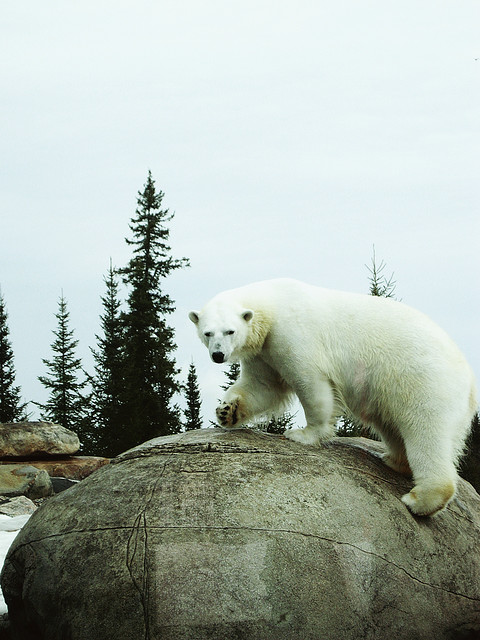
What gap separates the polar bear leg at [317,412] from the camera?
663 centimetres

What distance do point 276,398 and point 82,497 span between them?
216 centimetres

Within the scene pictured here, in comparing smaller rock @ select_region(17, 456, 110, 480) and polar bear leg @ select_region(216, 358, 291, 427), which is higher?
polar bear leg @ select_region(216, 358, 291, 427)

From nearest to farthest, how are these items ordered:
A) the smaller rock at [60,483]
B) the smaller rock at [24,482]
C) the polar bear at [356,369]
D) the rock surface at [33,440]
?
the polar bear at [356,369] → the smaller rock at [24,482] → the smaller rock at [60,483] → the rock surface at [33,440]

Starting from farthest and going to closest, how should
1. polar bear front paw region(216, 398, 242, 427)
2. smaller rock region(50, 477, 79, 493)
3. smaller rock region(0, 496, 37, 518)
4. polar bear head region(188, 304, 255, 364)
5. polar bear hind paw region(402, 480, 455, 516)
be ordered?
1. smaller rock region(50, 477, 79, 493)
2. smaller rock region(0, 496, 37, 518)
3. polar bear front paw region(216, 398, 242, 427)
4. polar bear head region(188, 304, 255, 364)
5. polar bear hind paw region(402, 480, 455, 516)

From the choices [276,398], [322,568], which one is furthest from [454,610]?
[276,398]

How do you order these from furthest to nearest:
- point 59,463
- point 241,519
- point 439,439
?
1. point 59,463
2. point 439,439
3. point 241,519

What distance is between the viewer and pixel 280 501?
5543 millimetres

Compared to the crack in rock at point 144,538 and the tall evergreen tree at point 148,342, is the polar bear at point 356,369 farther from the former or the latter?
the tall evergreen tree at point 148,342

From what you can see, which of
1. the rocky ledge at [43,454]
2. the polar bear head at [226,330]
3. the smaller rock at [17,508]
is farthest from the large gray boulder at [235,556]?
the rocky ledge at [43,454]

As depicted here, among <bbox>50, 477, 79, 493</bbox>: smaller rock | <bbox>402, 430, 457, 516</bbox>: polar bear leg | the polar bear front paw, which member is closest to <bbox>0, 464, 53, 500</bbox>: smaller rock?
<bbox>50, 477, 79, 493</bbox>: smaller rock

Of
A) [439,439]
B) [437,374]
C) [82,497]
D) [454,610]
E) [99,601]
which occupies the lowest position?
[454,610]

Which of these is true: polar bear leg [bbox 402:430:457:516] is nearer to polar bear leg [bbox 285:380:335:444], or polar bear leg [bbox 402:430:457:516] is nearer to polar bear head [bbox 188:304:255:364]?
polar bear leg [bbox 285:380:335:444]

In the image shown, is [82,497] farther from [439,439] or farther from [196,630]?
[439,439]

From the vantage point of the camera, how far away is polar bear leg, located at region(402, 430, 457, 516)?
630cm
